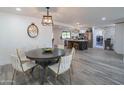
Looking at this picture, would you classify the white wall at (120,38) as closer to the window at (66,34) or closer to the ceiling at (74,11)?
the ceiling at (74,11)

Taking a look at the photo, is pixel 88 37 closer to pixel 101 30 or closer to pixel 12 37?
pixel 101 30

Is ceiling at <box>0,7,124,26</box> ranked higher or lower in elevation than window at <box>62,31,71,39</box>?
higher

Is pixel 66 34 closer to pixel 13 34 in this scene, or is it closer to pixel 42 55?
pixel 13 34

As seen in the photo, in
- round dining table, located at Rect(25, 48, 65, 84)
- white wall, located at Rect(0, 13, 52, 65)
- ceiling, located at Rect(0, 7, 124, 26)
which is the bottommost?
round dining table, located at Rect(25, 48, 65, 84)

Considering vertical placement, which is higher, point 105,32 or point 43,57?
point 105,32

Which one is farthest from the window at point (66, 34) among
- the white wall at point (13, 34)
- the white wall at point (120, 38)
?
the white wall at point (13, 34)

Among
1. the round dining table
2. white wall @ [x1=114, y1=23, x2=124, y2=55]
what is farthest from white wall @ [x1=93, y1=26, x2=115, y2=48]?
the round dining table

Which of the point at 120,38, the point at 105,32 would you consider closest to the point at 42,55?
the point at 120,38

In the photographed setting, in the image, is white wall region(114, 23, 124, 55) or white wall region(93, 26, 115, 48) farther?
white wall region(93, 26, 115, 48)

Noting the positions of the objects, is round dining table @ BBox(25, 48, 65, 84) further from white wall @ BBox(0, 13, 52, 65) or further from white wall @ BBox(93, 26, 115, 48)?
white wall @ BBox(93, 26, 115, 48)
